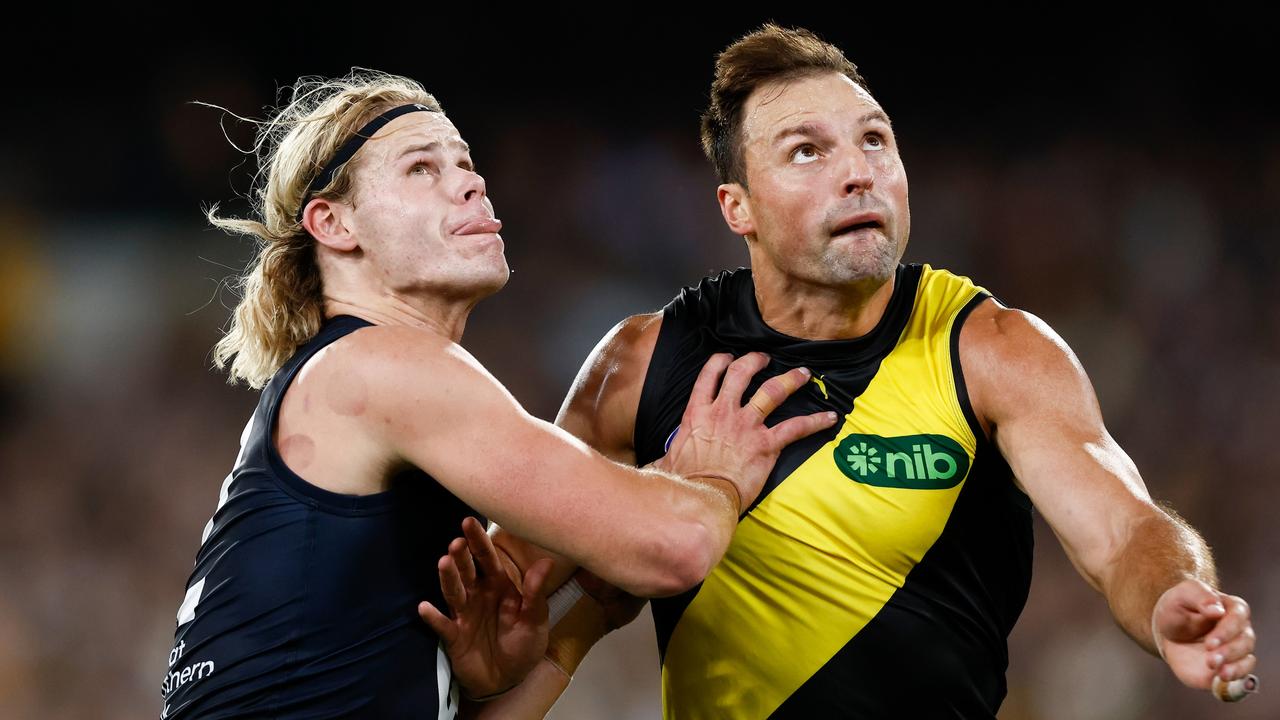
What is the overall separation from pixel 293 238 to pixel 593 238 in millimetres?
5339

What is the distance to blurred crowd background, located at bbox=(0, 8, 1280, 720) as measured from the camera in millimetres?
7691

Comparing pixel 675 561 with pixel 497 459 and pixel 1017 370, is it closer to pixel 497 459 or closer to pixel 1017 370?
pixel 497 459

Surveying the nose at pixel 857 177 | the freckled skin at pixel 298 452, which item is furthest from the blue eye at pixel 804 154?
the freckled skin at pixel 298 452

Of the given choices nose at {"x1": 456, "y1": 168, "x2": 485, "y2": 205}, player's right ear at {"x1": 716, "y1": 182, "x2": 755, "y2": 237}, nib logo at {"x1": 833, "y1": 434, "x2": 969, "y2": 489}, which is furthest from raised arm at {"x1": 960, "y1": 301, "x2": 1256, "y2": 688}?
nose at {"x1": 456, "y1": 168, "x2": 485, "y2": 205}

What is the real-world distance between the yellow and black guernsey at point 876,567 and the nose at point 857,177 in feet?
1.31

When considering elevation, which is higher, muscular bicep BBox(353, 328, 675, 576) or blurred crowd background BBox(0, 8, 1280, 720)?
muscular bicep BBox(353, 328, 675, 576)

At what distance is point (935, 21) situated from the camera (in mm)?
8688

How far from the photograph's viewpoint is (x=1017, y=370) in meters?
2.99

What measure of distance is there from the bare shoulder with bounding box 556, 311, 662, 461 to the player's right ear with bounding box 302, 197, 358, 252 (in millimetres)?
776

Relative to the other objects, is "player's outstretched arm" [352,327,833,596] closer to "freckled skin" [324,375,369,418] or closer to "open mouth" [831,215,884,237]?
"freckled skin" [324,375,369,418]

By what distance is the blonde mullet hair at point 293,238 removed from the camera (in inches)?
124

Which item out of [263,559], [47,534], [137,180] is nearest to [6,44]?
[137,180]

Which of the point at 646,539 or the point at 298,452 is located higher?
the point at 298,452

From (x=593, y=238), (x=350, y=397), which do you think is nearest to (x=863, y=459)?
(x=350, y=397)
